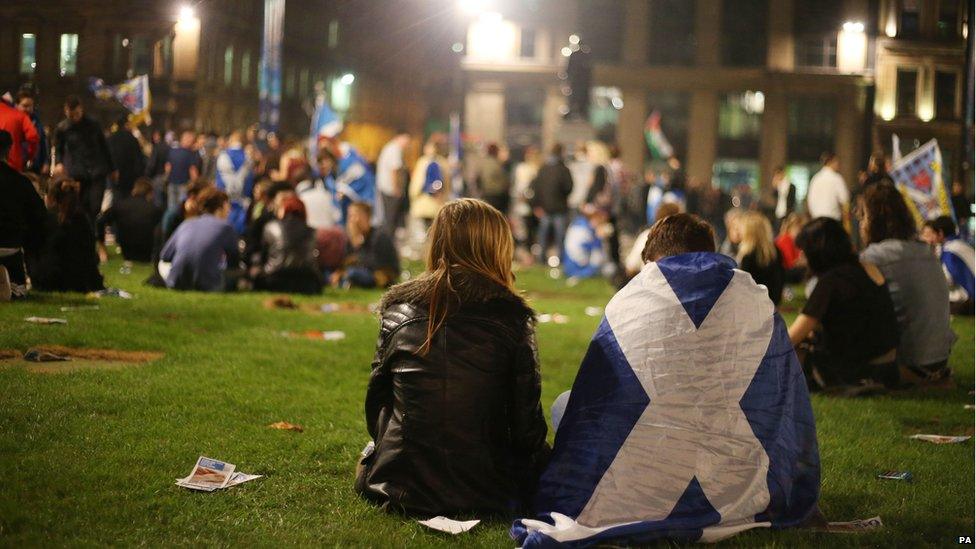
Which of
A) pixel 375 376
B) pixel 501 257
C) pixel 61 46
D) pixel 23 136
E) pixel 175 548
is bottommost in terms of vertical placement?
pixel 175 548

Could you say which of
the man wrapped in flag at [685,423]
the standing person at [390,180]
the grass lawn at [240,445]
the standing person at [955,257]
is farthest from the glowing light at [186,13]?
the standing person at [390,180]

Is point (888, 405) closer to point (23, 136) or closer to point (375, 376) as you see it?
point (375, 376)

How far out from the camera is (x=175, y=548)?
15.0 feet

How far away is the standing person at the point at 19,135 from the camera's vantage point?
24.6 ft

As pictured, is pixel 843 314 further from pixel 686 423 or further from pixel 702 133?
pixel 702 133

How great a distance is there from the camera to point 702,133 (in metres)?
54.9

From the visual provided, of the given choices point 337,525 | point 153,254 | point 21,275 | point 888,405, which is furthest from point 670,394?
point 153,254

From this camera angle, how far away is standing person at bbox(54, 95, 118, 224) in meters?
8.20

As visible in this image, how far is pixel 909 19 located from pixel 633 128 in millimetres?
33500

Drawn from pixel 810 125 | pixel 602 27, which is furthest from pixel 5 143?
pixel 810 125

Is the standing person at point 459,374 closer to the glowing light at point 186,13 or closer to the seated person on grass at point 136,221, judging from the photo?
the glowing light at point 186,13

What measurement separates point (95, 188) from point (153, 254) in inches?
139

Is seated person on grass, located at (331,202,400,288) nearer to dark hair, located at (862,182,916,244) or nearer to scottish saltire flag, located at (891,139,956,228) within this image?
scottish saltire flag, located at (891,139,956,228)

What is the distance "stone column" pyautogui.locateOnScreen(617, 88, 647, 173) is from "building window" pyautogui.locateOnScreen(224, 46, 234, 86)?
40.3 m
